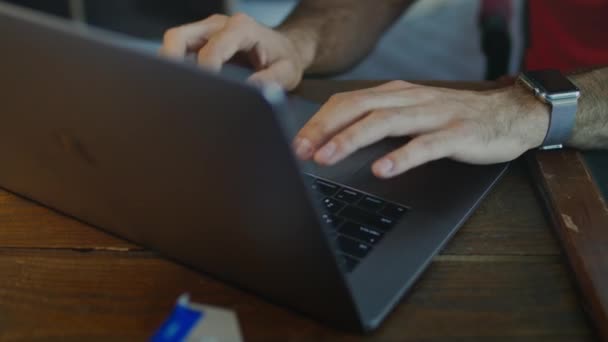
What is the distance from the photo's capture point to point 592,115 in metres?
0.88

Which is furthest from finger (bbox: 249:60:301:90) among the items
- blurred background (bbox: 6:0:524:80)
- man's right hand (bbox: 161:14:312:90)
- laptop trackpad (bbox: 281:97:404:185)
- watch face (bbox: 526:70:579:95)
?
blurred background (bbox: 6:0:524:80)

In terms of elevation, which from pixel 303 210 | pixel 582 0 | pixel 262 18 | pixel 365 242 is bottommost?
pixel 262 18

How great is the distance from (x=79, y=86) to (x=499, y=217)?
17.7 inches

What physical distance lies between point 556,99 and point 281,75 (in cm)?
37

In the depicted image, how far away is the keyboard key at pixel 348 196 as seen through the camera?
0.72m

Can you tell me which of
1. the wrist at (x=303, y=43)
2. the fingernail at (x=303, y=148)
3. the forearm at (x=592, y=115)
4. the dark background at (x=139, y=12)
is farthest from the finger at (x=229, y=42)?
the dark background at (x=139, y=12)

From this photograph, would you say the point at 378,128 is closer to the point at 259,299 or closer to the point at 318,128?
the point at 318,128

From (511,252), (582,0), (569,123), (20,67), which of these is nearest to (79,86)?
(20,67)

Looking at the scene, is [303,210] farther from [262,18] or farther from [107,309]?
[262,18]

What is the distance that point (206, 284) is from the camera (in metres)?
0.64

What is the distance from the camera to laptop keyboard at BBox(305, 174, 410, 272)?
2.12 ft

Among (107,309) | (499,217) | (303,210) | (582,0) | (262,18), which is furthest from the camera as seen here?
(262,18)

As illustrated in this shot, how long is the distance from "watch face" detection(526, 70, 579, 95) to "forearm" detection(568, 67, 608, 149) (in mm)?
29

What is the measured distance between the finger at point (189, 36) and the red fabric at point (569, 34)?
2.10ft
